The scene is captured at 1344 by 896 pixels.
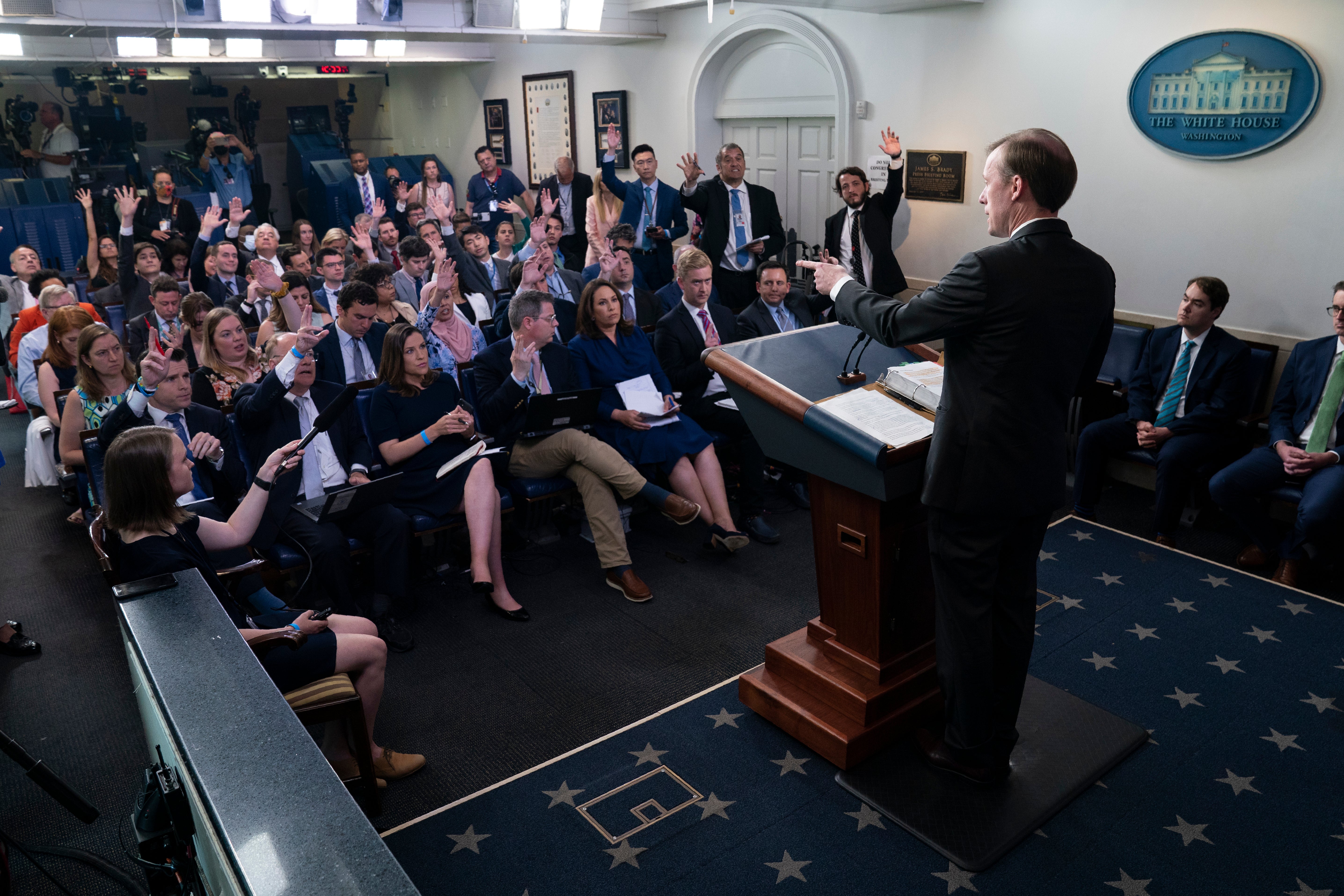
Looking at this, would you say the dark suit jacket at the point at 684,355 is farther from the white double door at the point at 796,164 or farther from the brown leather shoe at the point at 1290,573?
the white double door at the point at 796,164

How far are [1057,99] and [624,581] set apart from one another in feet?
12.8

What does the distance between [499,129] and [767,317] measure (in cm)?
743

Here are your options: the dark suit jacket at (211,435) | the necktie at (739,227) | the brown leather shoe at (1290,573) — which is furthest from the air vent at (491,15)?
the brown leather shoe at (1290,573)

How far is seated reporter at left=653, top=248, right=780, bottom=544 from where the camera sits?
181 inches

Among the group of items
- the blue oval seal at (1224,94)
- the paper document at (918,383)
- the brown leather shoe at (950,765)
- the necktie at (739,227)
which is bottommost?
the brown leather shoe at (950,765)

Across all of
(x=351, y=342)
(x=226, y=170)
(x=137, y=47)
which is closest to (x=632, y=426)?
(x=351, y=342)

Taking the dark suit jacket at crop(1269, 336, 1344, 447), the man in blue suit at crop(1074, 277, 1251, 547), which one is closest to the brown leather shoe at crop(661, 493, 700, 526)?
the man in blue suit at crop(1074, 277, 1251, 547)

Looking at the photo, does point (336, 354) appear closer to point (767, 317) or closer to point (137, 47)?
point (767, 317)

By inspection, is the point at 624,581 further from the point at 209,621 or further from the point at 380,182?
the point at 380,182

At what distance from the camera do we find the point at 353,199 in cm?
1146

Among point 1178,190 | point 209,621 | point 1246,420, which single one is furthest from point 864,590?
point 1178,190

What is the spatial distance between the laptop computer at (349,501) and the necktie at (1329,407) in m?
3.84

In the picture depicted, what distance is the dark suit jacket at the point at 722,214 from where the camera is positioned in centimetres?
652

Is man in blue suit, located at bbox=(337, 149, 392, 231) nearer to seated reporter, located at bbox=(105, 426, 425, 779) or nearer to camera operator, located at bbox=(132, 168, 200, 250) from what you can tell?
camera operator, located at bbox=(132, 168, 200, 250)
